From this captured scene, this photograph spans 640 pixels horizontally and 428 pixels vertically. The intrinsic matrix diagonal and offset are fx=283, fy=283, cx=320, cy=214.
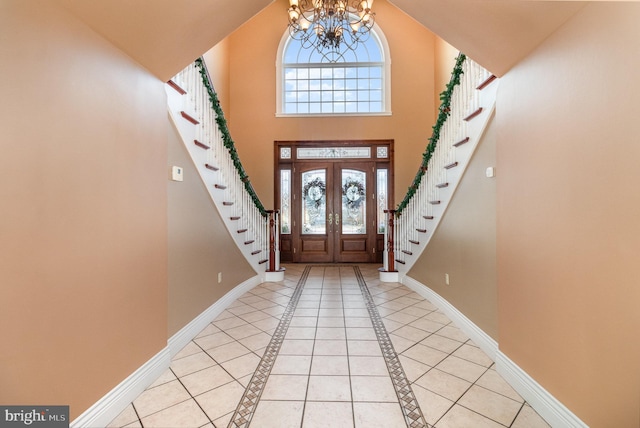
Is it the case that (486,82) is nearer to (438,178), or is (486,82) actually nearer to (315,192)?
(438,178)

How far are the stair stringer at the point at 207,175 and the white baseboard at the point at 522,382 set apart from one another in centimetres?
272

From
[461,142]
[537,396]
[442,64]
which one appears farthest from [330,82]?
[537,396]

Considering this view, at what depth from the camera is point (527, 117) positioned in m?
1.74

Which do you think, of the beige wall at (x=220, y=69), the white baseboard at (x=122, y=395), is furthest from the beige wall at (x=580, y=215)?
the beige wall at (x=220, y=69)

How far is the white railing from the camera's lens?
8.86ft

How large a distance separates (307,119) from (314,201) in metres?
1.82

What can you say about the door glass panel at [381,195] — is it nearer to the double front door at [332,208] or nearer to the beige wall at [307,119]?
the double front door at [332,208]

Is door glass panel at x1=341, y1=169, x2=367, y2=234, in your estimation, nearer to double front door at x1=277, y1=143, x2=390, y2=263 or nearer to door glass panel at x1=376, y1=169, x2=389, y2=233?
double front door at x1=277, y1=143, x2=390, y2=263

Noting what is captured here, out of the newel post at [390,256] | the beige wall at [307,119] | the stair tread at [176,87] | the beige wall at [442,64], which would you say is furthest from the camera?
the beige wall at [307,119]

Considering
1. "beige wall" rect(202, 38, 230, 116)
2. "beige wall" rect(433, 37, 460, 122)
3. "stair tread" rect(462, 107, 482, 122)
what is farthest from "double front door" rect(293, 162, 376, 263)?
"stair tread" rect(462, 107, 482, 122)

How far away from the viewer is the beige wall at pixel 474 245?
2.24 metres

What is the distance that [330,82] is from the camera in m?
6.43

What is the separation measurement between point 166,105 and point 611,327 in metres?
2.90

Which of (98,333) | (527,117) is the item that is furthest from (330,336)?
(527,117)
